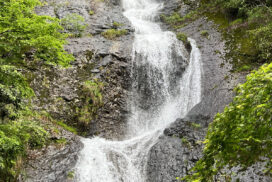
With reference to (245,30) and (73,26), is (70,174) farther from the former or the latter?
(245,30)

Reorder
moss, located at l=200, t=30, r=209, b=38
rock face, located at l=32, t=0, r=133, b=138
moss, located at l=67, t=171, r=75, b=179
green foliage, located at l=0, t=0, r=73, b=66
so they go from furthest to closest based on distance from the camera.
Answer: moss, located at l=200, t=30, r=209, b=38 → rock face, located at l=32, t=0, r=133, b=138 → moss, located at l=67, t=171, r=75, b=179 → green foliage, located at l=0, t=0, r=73, b=66

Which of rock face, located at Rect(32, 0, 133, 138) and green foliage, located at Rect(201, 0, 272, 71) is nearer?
rock face, located at Rect(32, 0, 133, 138)

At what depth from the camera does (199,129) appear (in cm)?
1028

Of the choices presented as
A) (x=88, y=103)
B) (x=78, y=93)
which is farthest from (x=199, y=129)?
(x=78, y=93)

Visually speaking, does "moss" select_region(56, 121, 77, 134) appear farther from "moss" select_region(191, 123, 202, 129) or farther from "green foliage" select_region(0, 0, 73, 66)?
"moss" select_region(191, 123, 202, 129)

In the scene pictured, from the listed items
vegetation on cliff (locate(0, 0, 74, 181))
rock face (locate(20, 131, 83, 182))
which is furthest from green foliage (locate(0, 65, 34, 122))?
rock face (locate(20, 131, 83, 182))

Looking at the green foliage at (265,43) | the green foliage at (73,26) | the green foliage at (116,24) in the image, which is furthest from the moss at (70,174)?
the green foliage at (116,24)

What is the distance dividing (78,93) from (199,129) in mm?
6802

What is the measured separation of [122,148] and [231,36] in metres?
11.4

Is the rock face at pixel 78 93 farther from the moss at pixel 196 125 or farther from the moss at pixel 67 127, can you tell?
the moss at pixel 196 125

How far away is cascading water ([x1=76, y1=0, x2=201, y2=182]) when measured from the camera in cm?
934

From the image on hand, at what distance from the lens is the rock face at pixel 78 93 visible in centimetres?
880

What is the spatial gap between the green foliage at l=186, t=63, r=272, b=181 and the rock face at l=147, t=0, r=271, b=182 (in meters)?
2.61

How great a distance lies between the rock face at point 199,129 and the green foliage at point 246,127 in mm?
2607
